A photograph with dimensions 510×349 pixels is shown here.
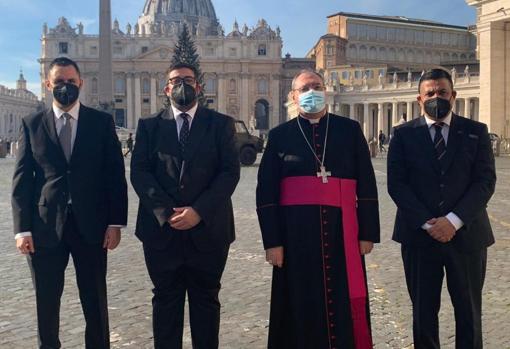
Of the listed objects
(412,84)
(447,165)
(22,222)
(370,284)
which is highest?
(412,84)

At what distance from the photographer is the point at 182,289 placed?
434 centimetres

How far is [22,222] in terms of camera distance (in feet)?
13.7

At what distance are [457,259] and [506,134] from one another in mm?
32644

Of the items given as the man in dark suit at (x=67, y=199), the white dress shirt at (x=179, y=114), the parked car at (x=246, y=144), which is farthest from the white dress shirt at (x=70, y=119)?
the parked car at (x=246, y=144)

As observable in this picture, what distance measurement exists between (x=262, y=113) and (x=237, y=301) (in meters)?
97.2

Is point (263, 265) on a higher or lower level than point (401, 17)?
lower

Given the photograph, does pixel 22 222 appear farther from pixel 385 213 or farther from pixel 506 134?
pixel 506 134

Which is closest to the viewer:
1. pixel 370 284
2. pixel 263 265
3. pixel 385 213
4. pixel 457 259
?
pixel 457 259

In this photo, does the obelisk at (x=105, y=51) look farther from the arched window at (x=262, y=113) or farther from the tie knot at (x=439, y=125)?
the arched window at (x=262, y=113)

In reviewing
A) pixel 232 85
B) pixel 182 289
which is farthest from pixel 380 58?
pixel 182 289

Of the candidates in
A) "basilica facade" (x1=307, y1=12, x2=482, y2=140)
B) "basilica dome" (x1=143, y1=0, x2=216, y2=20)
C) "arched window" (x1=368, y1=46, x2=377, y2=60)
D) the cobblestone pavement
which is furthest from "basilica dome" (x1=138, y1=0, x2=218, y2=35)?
the cobblestone pavement

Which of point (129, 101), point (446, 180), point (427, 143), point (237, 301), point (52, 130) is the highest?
point (129, 101)

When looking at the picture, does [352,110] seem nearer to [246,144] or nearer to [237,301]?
[246,144]

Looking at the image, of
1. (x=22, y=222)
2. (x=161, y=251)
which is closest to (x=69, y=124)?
(x=22, y=222)
